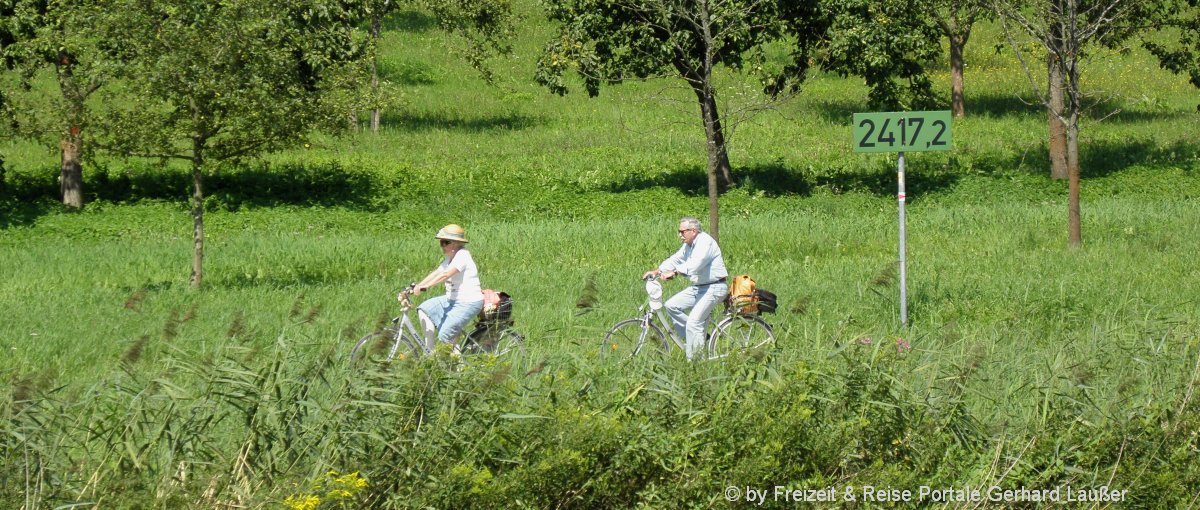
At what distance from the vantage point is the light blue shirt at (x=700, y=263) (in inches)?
410

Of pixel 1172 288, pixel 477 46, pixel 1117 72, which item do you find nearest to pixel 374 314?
pixel 1172 288

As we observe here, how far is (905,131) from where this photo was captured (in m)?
12.1

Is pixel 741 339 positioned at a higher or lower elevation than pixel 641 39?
lower

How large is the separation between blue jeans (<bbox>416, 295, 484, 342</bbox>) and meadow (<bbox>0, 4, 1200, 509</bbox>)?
2.05 feet

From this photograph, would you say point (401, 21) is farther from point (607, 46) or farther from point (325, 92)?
point (325, 92)

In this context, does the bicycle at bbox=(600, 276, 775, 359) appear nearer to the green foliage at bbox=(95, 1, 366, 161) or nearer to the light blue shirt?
the light blue shirt

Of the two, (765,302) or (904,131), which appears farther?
(904,131)

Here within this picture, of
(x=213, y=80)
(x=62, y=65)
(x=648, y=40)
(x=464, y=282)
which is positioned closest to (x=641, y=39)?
(x=648, y=40)

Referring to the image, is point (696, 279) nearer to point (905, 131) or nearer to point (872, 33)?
point (905, 131)

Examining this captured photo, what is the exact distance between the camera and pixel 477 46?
3428 centimetres

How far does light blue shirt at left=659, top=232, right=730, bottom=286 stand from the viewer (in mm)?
10414

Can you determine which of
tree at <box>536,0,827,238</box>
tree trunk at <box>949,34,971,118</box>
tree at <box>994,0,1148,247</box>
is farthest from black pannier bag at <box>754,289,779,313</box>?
Result: tree trunk at <box>949,34,971,118</box>

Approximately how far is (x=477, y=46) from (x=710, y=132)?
17.5m

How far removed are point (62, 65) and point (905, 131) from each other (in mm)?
18414
